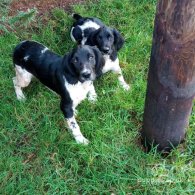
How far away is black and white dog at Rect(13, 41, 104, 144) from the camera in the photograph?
3847 mm

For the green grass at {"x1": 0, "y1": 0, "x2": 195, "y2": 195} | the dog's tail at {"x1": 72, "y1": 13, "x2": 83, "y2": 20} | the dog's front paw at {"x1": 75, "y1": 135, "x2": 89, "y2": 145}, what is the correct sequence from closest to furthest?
the green grass at {"x1": 0, "y1": 0, "x2": 195, "y2": 195} < the dog's front paw at {"x1": 75, "y1": 135, "x2": 89, "y2": 145} < the dog's tail at {"x1": 72, "y1": 13, "x2": 83, "y2": 20}

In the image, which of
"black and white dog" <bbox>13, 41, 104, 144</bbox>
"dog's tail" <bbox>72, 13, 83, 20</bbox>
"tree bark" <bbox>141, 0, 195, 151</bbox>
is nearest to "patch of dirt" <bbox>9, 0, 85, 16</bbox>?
"dog's tail" <bbox>72, 13, 83, 20</bbox>

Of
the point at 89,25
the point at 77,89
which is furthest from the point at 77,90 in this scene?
the point at 89,25

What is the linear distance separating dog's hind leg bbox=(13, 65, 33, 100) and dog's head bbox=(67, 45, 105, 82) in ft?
2.77

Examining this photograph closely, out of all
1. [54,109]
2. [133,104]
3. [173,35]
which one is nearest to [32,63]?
[54,109]

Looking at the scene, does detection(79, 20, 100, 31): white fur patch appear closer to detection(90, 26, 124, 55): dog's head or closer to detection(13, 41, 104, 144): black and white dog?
detection(90, 26, 124, 55): dog's head

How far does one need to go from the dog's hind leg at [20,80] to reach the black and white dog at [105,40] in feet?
2.86

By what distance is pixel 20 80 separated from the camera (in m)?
4.61

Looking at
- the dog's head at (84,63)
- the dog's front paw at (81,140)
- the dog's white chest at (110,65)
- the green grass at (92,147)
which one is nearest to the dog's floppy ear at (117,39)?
the dog's white chest at (110,65)

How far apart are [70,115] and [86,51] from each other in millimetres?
702

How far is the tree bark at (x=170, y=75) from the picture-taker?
8.89ft

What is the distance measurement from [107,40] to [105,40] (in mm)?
23

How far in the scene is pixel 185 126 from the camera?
3744 millimetres

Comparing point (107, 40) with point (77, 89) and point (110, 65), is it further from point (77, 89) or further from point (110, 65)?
point (77, 89)
